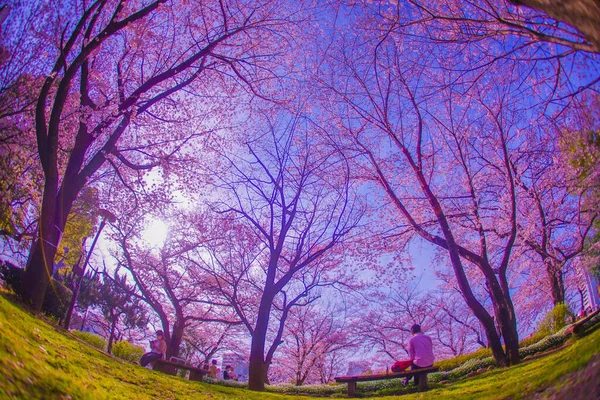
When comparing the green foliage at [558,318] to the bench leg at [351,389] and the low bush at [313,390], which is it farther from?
the low bush at [313,390]

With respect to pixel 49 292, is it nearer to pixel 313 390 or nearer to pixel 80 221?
pixel 80 221

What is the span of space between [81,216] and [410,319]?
2200 cm

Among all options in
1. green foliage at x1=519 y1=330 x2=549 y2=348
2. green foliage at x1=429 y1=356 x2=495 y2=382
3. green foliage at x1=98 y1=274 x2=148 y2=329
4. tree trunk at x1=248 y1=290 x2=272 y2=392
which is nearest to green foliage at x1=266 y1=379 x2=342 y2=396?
tree trunk at x1=248 y1=290 x2=272 y2=392

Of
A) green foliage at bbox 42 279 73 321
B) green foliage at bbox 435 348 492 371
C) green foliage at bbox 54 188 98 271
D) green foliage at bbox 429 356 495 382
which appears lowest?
green foliage at bbox 429 356 495 382

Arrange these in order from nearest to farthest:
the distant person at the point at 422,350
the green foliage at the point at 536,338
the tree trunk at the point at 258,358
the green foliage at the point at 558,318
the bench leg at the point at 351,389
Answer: the distant person at the point at 422,350
the bench leg at the point at 351,389
the green foliage at the point at 558,318
the tree trunk at the point at 258,358
the green foliage at the point at 536,338

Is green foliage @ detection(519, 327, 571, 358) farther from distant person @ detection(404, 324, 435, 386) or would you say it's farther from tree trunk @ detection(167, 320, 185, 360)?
tree trunk @ detection(167, 320, 185, 360)

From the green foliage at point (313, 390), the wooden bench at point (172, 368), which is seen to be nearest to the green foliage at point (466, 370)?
the green foliage at point (313, 390)

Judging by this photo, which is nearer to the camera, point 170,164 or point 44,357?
point 44,357

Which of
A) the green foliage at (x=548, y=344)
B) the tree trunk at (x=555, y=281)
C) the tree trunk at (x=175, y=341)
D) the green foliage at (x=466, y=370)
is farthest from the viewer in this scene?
the tree trunk at (x=175, y=341)

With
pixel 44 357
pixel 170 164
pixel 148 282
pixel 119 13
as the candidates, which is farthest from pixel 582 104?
pixel 148 282

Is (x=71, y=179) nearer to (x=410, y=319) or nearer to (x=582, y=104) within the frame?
(x=582, y=104)

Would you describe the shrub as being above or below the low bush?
above

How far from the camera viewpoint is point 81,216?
1491 centimetres

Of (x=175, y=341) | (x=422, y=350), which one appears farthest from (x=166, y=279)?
(x=422, y=350)
